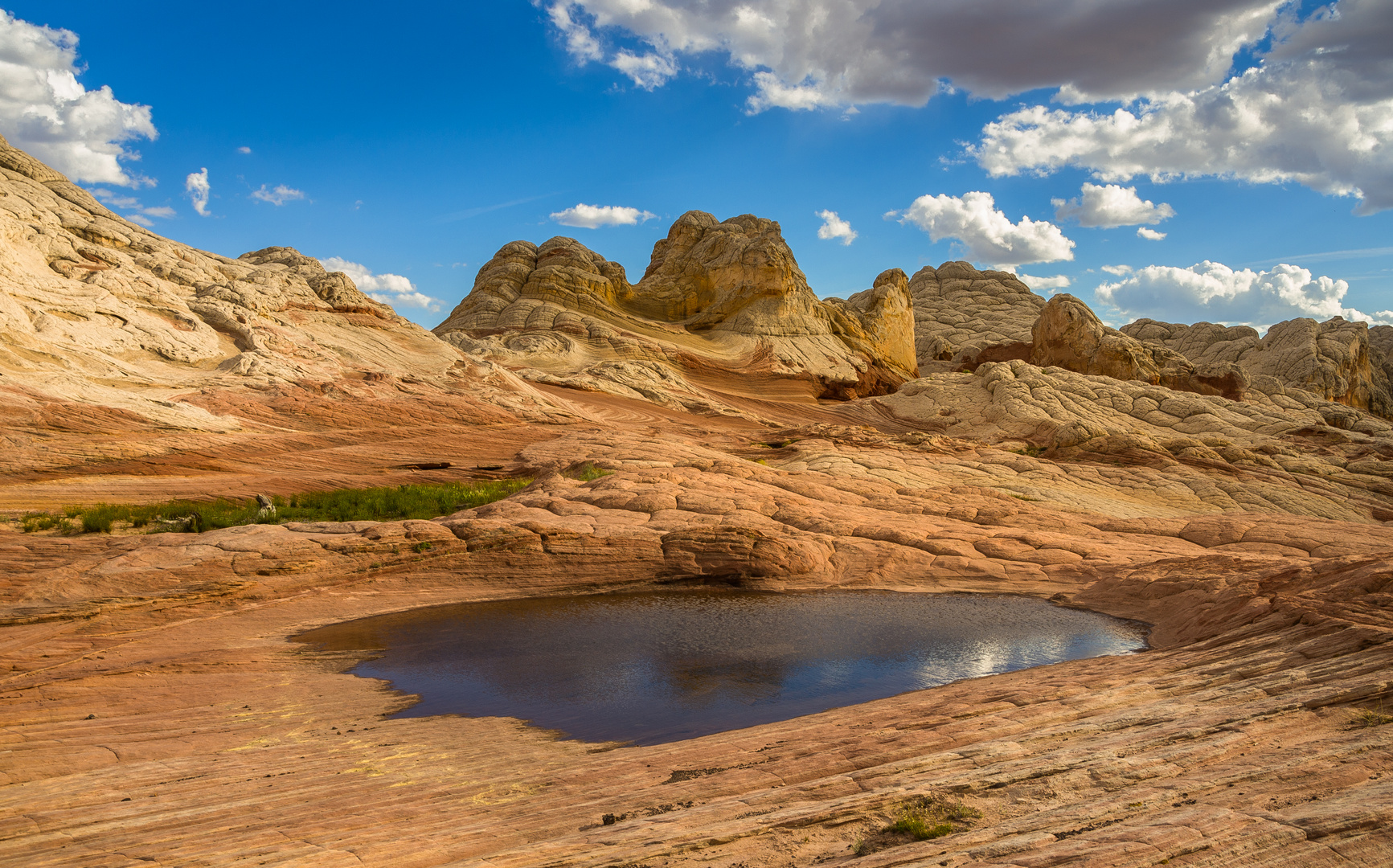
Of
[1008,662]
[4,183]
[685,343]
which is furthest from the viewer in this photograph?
[685,343]

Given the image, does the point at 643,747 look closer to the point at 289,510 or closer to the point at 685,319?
the point at 289,510

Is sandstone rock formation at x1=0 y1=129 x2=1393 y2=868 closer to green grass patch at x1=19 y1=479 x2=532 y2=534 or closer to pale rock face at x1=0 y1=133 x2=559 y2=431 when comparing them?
pale rock face at x1=0 y1=133 x2=559 y2=431

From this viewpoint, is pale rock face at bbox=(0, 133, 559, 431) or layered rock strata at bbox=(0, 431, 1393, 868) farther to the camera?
pale rock face at bbox=(0, 133, 559, 431)

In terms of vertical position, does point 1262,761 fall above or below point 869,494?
below

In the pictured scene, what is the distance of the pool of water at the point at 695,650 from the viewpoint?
1092 centimetres

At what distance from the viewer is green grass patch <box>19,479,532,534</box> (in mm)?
17905

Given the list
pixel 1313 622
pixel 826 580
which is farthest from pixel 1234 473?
pixel 1313 622

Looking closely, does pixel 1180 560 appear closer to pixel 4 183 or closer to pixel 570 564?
pixel 570 564

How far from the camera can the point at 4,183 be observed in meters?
30.5

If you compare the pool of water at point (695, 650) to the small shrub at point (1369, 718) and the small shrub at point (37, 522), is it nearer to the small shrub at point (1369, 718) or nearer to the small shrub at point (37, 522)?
the small shrub at point (1369, 718)

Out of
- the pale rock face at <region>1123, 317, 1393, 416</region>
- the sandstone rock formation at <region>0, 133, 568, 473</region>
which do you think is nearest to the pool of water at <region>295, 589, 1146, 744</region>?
the sandstone rock formation at <region>0, 133, 568, 473</region>

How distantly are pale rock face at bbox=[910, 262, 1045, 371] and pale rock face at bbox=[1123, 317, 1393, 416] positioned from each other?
563 inches

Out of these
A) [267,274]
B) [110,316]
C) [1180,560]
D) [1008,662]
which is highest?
[267,274]

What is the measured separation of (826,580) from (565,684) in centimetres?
761
